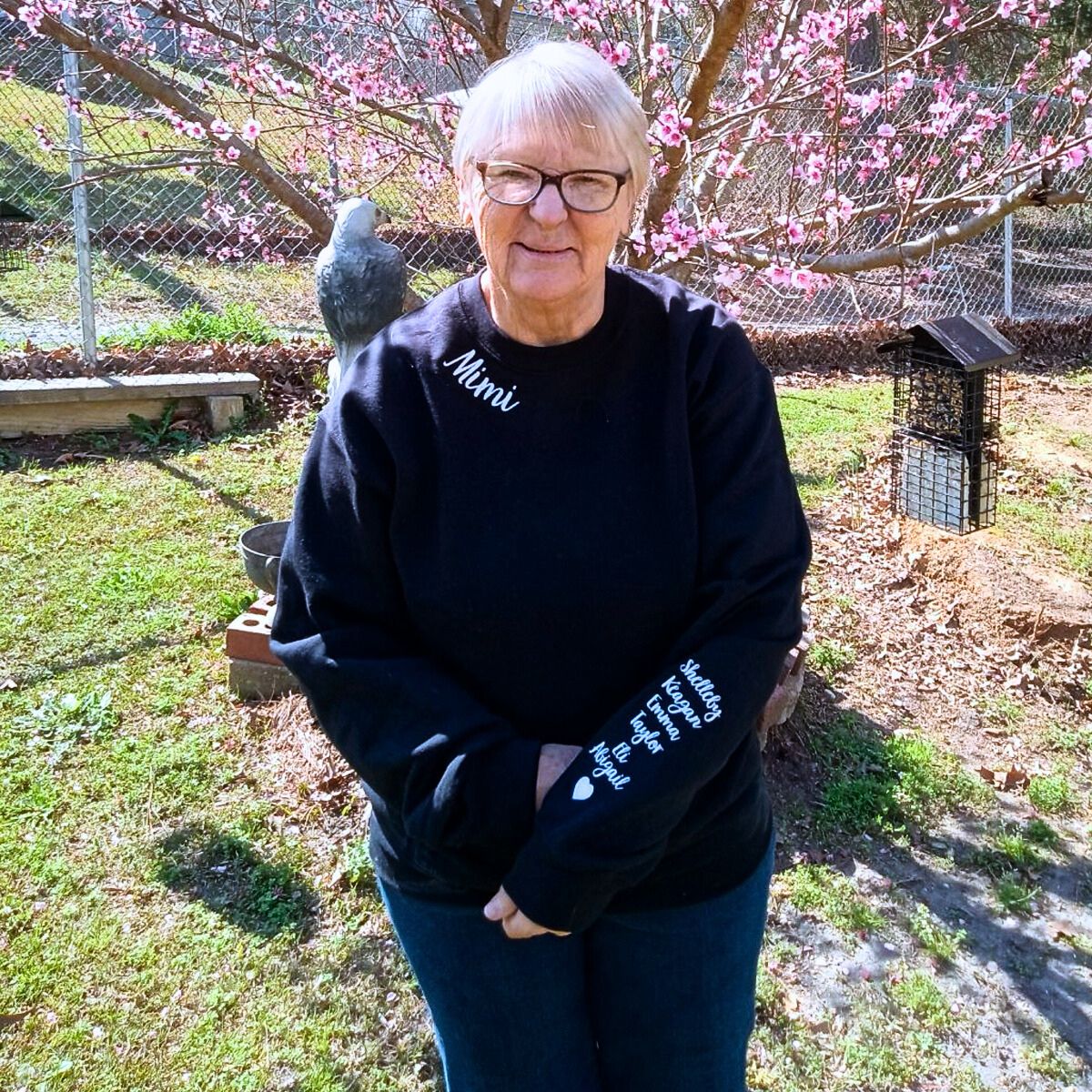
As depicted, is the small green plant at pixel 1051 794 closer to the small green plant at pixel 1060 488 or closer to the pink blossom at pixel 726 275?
the pink blossom at pixel 726 275

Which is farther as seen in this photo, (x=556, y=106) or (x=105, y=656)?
(x=105, y=656)

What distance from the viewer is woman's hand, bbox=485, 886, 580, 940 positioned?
58.5 inches

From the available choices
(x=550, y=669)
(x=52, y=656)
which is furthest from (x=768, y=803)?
(x=52, y=656)

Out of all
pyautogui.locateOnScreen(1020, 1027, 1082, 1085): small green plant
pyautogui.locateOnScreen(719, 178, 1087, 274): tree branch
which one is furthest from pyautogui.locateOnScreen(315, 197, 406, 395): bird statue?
pyautogui.locateOnScreen(1020, 1027, 1082, 1085): small green plant

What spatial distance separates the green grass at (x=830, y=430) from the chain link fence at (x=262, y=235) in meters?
0.88

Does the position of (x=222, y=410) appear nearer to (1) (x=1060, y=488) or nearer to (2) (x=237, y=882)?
(2) (x=237, y=882)

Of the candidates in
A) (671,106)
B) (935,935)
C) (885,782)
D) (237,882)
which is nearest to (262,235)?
(671,106)

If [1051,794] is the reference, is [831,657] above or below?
above

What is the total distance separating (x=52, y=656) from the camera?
14.2ft

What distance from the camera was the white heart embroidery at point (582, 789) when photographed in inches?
56.7

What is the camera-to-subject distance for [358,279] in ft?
10.3

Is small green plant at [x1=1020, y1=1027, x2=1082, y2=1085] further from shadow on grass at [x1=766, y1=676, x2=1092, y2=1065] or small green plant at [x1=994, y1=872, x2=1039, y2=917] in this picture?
small green plant at [x1=994, y1=872, x2=1039, y2=917]

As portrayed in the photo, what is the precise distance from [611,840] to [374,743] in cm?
37

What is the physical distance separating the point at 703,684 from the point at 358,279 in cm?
209
